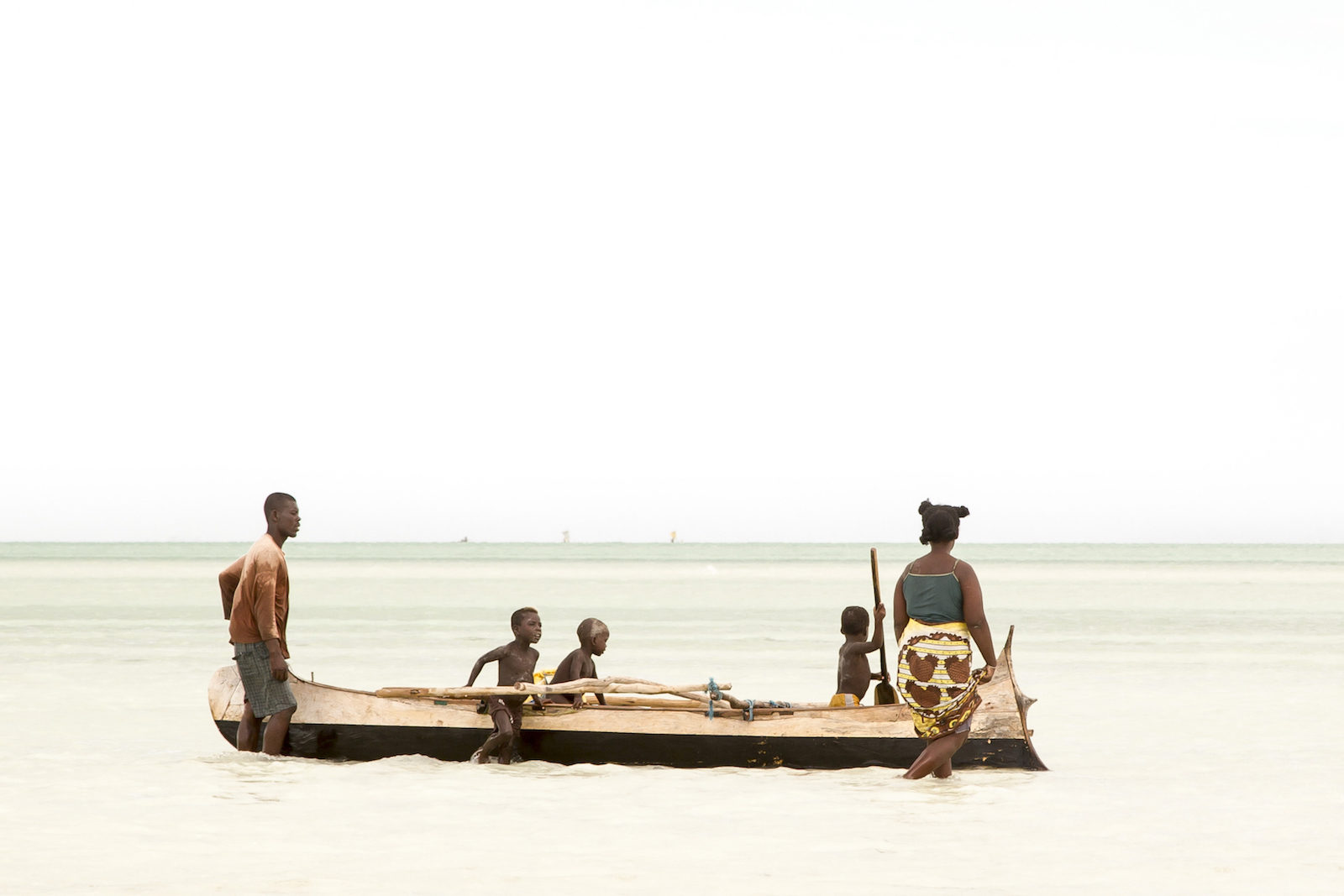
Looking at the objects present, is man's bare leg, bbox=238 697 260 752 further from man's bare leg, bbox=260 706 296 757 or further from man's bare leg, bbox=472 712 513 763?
man's bare leg, bbox=472 712 513 763

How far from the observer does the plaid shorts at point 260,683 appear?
9.95 meters

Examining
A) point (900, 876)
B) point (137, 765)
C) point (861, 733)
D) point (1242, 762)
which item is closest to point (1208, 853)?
point (900, 876)

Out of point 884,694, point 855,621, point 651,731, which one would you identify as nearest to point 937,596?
point 855,621

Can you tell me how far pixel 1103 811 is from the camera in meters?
8.87

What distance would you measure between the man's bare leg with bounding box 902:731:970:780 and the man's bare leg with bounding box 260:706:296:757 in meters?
4.15

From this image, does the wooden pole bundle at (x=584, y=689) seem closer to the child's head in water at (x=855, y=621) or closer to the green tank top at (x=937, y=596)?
the child's head in water at (x=855, y=621)

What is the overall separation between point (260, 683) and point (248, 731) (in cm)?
57

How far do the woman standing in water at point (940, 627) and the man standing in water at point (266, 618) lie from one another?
3943 mm

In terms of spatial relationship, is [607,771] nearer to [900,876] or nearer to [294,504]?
[294,504]

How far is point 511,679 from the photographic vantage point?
10.5 m

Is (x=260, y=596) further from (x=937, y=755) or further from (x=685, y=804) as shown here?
(x=937, y=755)

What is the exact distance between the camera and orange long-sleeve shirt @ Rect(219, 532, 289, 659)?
9.72 m

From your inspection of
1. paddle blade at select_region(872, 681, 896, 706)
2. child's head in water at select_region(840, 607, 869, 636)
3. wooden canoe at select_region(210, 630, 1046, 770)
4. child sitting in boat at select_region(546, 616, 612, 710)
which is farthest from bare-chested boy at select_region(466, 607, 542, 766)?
paddle blade at select_region(872, 681, 896, 706)

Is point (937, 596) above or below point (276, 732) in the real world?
above
